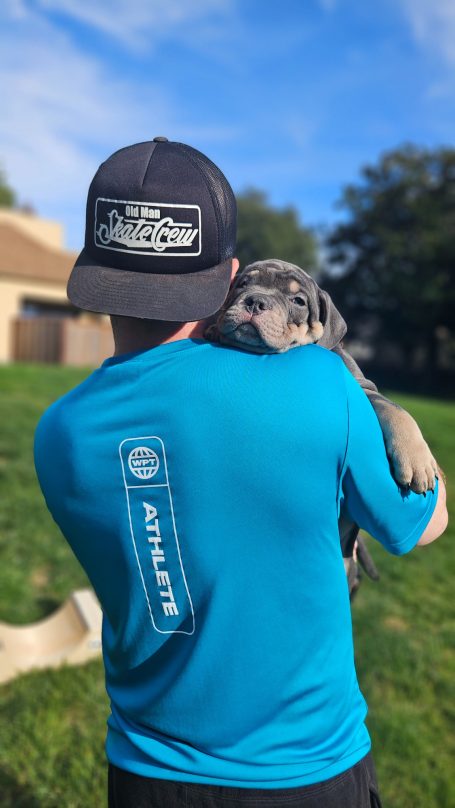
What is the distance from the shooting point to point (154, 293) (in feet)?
5.34

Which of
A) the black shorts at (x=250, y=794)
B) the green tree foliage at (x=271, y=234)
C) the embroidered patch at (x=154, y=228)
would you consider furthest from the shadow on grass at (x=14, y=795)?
the green tree foliage at (x=271, y=234)

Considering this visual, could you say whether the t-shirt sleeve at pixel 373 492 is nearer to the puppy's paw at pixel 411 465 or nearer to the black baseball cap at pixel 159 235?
the puppy's paw at pixel 411 465

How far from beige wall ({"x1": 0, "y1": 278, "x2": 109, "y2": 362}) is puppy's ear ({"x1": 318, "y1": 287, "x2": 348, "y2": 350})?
2494 cm

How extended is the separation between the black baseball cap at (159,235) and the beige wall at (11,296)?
2530 centimetres

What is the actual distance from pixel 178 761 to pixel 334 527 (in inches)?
25.4

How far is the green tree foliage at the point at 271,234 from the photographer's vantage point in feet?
186

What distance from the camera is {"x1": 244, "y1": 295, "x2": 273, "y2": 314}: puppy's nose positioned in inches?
76.2

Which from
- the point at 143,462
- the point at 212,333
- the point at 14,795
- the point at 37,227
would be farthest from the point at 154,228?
the point at 37,227

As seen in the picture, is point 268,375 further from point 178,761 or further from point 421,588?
point 421,588

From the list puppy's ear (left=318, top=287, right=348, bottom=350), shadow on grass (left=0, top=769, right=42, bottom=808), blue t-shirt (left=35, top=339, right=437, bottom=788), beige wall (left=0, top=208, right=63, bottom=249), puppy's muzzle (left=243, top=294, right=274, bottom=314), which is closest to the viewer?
blue t-shirt (left=35, top=339, right=437, bottom=788)

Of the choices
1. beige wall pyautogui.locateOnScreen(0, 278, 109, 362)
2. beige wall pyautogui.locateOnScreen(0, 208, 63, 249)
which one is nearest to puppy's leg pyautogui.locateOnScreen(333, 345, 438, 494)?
beige wall pyautogui.locateOnScreen(0, 278, 109, 362)

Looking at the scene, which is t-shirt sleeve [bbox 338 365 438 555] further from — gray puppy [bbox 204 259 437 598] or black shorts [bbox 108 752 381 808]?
black shorts [bbox 108 752 381 808]

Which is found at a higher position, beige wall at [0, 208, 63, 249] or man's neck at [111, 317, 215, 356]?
man's neck at [111, 317, 215, 356]

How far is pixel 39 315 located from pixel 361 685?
26.1m
